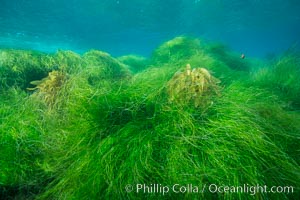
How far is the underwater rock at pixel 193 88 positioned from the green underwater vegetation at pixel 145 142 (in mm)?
14

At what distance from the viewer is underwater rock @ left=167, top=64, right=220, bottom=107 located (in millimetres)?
2664

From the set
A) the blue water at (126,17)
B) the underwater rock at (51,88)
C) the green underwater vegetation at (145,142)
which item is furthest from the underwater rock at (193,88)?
the blue water at (126,17)

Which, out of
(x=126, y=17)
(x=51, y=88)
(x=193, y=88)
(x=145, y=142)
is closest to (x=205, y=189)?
(x=145, y=142)

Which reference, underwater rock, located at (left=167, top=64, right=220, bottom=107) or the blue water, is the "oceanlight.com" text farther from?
the blue water

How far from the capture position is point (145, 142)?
2225mm

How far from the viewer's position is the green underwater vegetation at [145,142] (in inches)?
76.0

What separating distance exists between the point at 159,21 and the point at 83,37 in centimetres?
1437

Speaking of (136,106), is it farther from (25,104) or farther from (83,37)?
(83,37)

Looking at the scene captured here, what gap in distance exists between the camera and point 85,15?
25.8 meters

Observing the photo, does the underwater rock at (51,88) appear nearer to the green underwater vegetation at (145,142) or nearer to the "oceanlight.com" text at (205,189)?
the green underwater vegetation at (145,142)

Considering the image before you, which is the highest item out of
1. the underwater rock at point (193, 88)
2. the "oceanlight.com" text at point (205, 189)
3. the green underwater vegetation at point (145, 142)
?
the underwater rock at point (193, 88)

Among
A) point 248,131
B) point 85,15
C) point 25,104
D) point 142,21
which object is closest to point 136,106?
point 248,131

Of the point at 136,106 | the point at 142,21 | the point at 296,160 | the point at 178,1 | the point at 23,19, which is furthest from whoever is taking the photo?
the point at 142,21

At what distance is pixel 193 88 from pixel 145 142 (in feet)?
3.40
